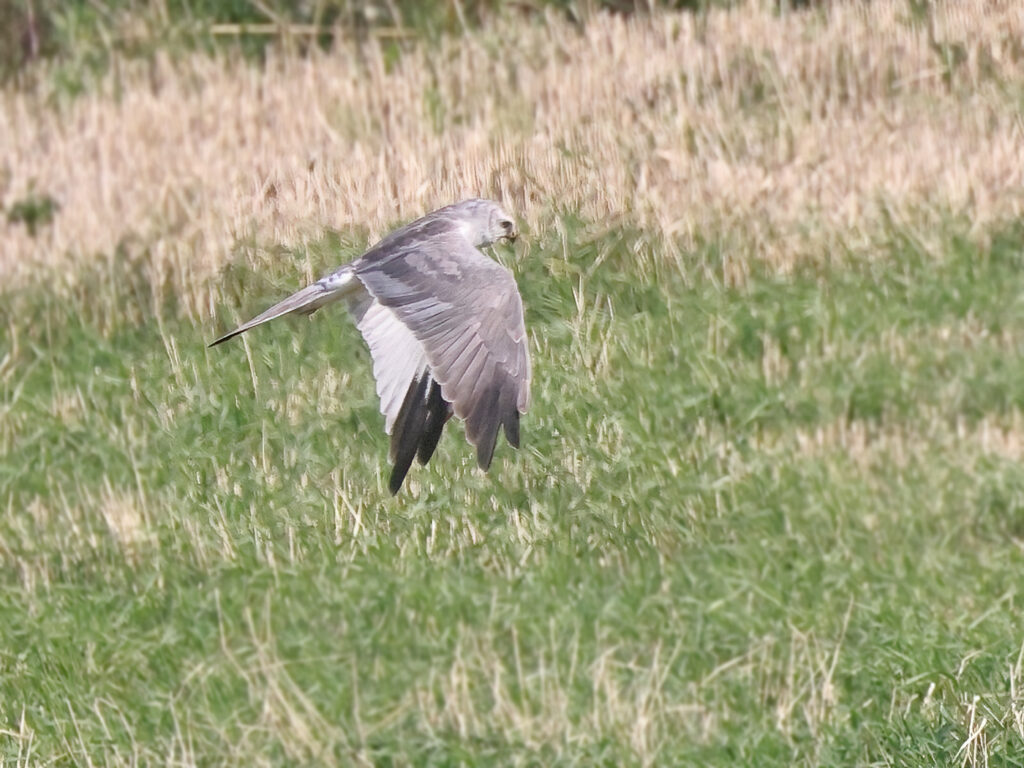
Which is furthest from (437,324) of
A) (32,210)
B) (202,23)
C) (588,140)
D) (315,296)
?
(202,23)

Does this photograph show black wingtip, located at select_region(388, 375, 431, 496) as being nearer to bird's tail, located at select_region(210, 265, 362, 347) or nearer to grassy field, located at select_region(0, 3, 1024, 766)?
grassy field, located at select_region(0, 3, 1024, 766)

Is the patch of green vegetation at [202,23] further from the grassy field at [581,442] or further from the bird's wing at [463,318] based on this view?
the bird's wing at [463,318]

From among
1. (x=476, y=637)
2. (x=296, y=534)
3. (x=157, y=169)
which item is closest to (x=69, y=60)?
(x=157, y=169)

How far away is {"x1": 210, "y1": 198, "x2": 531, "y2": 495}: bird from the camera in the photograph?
3564 mm

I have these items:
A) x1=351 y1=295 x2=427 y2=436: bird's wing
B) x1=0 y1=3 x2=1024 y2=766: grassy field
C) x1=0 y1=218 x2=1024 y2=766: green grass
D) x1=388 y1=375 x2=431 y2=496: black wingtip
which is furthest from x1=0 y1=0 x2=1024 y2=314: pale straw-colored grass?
x1=388 y1=375 x2=431 y2=496: black wingtip

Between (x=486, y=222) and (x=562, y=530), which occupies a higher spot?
(x=486, y=222)

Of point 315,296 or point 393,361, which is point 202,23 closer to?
point 315,296

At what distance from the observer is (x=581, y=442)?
3.97 meters

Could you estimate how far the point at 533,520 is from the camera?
3.91m

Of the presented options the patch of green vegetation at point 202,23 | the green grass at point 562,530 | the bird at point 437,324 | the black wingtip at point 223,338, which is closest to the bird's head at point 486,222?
the bird at point 437,324

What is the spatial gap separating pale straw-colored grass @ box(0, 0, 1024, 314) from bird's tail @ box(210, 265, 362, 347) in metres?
0.11

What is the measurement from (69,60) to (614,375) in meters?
4.91

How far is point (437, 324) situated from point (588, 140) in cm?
103

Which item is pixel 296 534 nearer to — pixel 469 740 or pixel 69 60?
pixel 469 740
